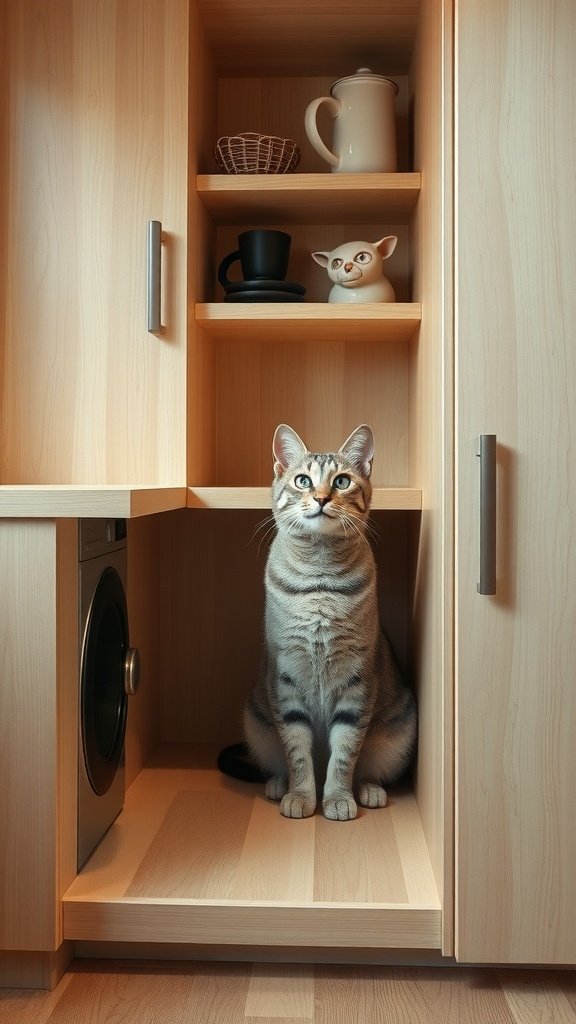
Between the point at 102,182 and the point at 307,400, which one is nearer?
the point at 102,182

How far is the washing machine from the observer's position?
5.51 feet

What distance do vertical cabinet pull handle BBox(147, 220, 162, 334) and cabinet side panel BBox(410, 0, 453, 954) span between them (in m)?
0.56

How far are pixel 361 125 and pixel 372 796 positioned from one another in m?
1.52

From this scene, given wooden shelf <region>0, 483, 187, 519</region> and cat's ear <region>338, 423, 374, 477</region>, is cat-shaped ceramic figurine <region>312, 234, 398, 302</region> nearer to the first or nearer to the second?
cat's ear <region>338, 423, 374, 477</region>

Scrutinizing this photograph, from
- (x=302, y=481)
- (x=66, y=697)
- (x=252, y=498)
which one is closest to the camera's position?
(x=66, y=697)

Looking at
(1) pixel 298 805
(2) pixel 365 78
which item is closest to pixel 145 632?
(1) pixel 298 805

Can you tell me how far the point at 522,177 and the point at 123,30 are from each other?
0.98 meters

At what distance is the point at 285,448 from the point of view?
75.7 inches

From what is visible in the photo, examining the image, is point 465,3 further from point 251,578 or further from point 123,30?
point 251,578

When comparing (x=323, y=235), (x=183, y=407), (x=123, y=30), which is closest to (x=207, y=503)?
(x=183, y=407)

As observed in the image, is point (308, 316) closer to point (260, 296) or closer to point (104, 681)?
point (260, 296)

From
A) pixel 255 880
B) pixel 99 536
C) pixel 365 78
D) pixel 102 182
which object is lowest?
pixel 255 880

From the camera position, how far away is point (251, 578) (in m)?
2.47

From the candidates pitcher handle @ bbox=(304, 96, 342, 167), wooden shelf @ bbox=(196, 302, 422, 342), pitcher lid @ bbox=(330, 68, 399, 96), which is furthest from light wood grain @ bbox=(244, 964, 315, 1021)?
pitcher lid @ bbox=(330, 68, 399, 96)
